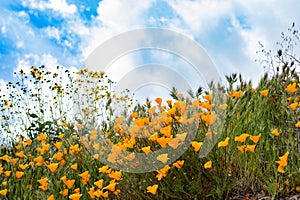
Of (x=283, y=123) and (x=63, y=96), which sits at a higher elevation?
(x=63, y=96)

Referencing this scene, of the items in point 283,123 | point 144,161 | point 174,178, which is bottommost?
point 174,178

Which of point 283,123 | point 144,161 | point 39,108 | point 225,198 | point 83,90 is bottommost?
point 225,198

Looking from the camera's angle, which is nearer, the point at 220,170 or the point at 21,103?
the point at 220,170

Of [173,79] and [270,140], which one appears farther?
[173,79]

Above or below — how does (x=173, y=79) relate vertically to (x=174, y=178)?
above

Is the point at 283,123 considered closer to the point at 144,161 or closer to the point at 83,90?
the point at 144,161

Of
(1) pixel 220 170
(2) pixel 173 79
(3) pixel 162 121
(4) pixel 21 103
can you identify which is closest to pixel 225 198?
(1) pixel 220 170

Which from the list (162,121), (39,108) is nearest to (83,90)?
(39,108)

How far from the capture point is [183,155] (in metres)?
2.69

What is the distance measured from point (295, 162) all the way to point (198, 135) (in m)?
0.75

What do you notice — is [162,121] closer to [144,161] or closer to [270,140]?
[144,161]

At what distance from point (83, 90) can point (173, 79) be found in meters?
2.99

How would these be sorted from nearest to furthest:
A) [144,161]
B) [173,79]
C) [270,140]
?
[144,161], [270,140], [173,79]

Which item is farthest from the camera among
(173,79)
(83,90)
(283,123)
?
(83,90)
